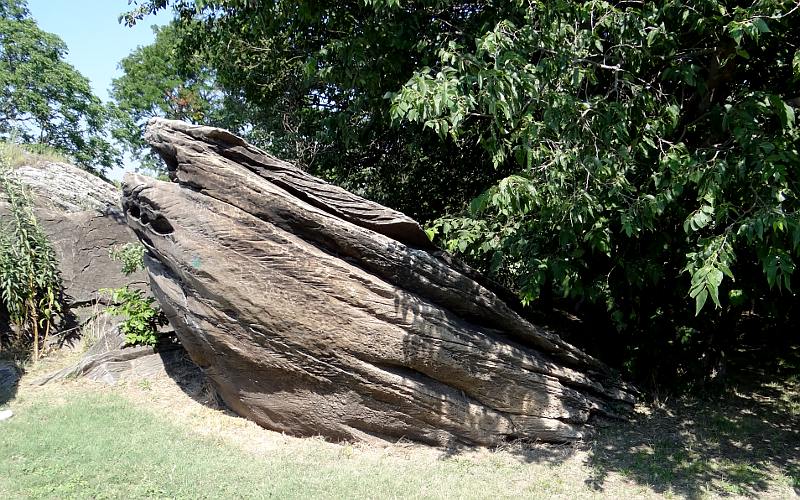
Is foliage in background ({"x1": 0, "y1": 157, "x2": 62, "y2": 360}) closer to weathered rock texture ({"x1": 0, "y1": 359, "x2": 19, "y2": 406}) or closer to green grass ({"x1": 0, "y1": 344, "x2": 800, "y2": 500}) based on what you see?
weathered rock texture ({"x1": 0, "y1": 359, "x2": 19, "y2": 406})

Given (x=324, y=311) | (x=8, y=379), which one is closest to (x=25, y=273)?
(x=8, y=379)

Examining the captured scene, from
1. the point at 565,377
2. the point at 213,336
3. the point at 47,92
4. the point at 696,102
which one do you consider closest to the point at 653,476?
the point at 565,377

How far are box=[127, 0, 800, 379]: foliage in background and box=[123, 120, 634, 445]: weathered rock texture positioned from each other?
0.74 metres

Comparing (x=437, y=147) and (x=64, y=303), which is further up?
(x=437, y=147)

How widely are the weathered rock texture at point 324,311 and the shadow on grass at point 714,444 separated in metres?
0.65

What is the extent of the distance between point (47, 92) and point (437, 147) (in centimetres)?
1977

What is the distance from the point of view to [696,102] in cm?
575

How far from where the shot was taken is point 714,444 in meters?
5.81

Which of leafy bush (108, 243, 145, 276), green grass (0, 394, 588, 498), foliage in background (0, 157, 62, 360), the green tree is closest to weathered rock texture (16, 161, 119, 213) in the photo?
foliage in background (0, 157, 62, 360)

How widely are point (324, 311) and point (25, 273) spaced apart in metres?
5.29

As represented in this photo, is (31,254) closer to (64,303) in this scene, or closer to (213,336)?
(64,303)

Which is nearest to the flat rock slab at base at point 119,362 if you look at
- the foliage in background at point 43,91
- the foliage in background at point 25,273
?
the foliage in background at point 25,273

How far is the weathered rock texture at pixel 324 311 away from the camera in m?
5.43

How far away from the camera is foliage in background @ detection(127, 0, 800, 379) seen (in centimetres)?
398
